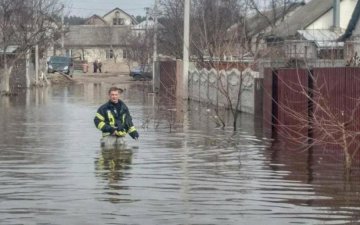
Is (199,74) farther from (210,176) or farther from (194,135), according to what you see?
(210,176)

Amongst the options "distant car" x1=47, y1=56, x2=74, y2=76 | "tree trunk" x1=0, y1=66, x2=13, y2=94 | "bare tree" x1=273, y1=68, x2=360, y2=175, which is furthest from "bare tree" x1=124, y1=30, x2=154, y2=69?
"bare tree" x1=273, y1=68, x2=360, y2=175

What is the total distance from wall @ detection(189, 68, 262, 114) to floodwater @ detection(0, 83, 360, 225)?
563 centimetres

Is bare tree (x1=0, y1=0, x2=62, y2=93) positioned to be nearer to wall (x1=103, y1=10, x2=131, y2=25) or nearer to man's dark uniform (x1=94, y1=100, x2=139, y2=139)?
man's dark uniform (x1=94, y1=100, x2=139, y2=139)

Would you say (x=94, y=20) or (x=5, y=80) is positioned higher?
(x=94, y=20)

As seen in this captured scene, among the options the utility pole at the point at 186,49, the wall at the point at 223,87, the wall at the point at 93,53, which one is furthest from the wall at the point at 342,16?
the wall at the point at 93,53

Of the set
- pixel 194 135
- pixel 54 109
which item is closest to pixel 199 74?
pixel 54 109

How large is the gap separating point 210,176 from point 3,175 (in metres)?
3.05

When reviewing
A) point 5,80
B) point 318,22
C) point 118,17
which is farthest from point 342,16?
point 118,17

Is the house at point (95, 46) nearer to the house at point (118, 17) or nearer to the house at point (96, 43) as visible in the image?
the house at point (96, 43)

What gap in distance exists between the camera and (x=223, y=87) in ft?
88.4

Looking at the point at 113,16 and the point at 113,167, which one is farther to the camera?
the point at 113,16

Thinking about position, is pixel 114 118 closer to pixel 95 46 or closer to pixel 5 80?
pixel 5 80

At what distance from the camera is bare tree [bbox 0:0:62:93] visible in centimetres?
4444

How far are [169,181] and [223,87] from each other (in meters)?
15.3
